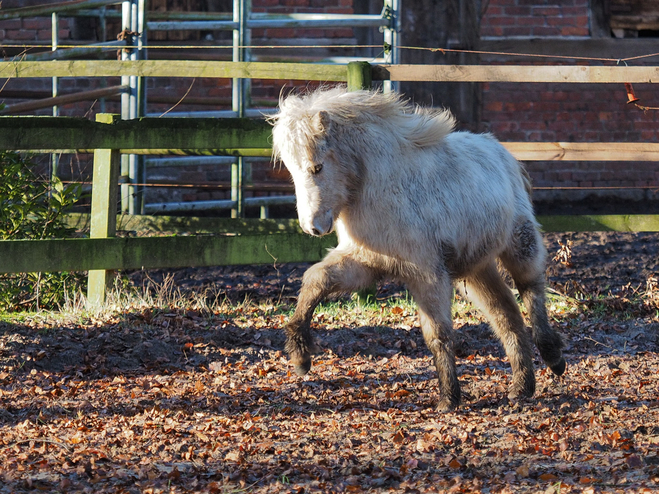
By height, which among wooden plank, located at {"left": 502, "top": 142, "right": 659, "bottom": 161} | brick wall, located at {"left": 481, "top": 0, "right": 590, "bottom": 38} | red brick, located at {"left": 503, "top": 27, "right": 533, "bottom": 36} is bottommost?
wooden plank, located at {"left": 502, "top": 142, "right": 659, "bottom": 161}

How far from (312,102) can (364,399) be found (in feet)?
5.23

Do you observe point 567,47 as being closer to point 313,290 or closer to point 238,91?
point 238,91

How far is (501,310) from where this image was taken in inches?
207

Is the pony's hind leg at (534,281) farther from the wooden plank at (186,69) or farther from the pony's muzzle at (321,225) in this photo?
the wooden plank at (186,69)

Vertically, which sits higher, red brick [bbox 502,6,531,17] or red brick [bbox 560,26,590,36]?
red brick [bbox 502,6,531,17]

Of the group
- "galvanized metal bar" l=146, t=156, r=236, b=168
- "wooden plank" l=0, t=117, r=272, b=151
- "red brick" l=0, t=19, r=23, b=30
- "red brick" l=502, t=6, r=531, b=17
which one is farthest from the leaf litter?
"red brick" l=0, t=19, r=23, b=30

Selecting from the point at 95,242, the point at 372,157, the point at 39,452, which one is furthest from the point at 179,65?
the point at 39,452

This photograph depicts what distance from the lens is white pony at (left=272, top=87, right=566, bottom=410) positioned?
4328 millimetres

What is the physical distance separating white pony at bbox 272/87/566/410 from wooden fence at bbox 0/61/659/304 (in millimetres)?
1607

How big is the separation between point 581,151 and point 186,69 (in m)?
3.01

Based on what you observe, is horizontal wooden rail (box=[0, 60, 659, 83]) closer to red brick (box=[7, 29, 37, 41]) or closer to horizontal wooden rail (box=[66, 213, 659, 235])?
horizontal wooden rail (box=[66, 213, 659, 235])

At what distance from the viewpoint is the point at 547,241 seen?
A: 902cm

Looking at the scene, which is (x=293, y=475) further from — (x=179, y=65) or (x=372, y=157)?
(x=179, y=65)

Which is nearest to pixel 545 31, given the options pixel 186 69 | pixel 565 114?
pixel 565 114
